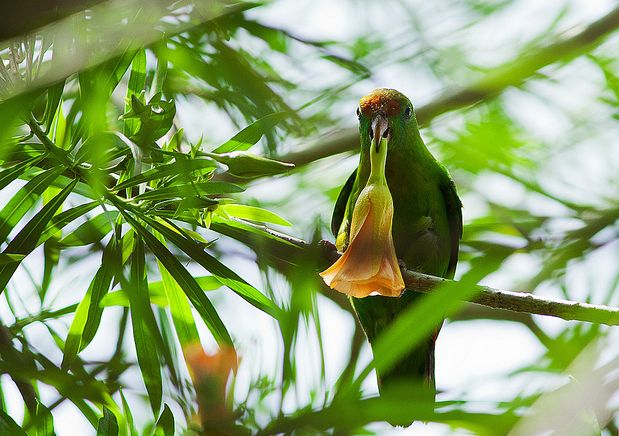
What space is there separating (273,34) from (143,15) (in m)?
0.78

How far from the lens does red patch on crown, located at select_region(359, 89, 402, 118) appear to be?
1.97 m

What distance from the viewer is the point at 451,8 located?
1.01 meters

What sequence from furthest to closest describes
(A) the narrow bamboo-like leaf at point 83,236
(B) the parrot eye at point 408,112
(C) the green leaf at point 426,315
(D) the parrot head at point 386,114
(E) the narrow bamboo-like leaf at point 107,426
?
(B) the parrot eye at point 408,112 < (D) the parrot head at point 386,114 < (A) the narrow bamboo-like leaf at point 83,236 < (E) the narrow bamboo-like leaf at point 107,426 < (C) the green leaf at point 426,315

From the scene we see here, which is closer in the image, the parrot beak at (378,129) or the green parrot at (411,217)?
the parrot beak at (378,129)

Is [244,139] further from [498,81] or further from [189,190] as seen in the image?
[498,81]

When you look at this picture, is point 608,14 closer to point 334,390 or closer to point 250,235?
point 250,235

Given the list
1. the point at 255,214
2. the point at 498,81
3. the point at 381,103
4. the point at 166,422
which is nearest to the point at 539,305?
the point at 498,81

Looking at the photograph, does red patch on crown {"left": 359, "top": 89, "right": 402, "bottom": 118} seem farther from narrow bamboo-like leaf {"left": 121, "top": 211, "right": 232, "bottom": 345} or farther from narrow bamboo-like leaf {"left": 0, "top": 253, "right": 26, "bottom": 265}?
narrow bamboo-like leaf {"left": 0, "top": 253, "right": 26, "bottom": 265}

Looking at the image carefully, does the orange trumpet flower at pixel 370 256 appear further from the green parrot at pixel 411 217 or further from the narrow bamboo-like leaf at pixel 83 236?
the green parrot at pixel 411 217

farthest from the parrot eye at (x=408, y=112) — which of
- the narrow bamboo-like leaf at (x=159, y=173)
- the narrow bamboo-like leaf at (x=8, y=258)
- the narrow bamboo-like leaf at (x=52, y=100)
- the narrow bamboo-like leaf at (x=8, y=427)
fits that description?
the narrow bamboo-like leaf at (x=8, y=427)

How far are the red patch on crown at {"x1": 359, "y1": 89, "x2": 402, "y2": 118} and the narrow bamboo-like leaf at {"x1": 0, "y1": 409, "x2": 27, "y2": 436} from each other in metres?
1.24

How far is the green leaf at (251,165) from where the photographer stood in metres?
1.06

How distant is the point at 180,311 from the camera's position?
1.35 metres

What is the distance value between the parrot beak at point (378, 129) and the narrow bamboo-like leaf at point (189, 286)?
0.46 meters
